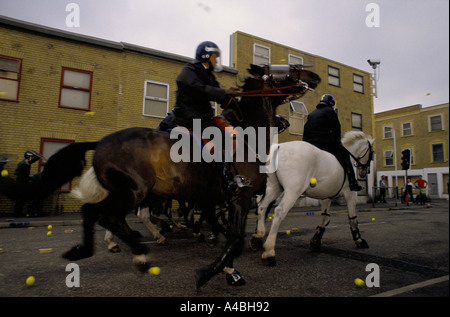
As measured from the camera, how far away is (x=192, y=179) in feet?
12.2

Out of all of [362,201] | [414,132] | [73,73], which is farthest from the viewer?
[414,132]

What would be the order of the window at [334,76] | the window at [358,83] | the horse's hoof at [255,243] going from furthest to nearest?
the window at [358,83]
the window at [334,76]
the horse's hoof at [255,243]

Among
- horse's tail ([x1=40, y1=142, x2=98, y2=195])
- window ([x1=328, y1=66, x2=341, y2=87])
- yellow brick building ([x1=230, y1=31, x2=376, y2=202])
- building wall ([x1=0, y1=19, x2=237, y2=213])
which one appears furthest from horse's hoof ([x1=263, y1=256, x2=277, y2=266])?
window ([x1=328, y1=66, x2=341, y2=87])

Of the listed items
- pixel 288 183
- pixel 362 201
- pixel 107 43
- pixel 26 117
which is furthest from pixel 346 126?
pixel 26 117

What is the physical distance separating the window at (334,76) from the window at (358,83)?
1.67 meters

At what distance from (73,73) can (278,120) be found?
12.4 metres

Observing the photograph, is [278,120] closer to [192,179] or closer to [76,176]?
[192,179]

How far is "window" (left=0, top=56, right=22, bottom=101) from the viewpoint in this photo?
38.6 ft

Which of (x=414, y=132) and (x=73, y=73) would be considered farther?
(x=414, y=132)

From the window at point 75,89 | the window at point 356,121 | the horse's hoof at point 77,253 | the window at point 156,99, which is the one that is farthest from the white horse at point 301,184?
the window at point 356,121

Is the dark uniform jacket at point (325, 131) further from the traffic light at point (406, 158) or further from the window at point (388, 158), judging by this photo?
the window at point (388, 158)

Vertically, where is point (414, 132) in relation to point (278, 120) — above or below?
above

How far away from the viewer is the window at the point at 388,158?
101 ft

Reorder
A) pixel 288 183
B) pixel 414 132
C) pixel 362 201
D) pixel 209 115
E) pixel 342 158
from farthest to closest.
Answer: pixel 414 132, pixel 362 201, pixel 342 158, pixel 288 183, pixel 209 115
